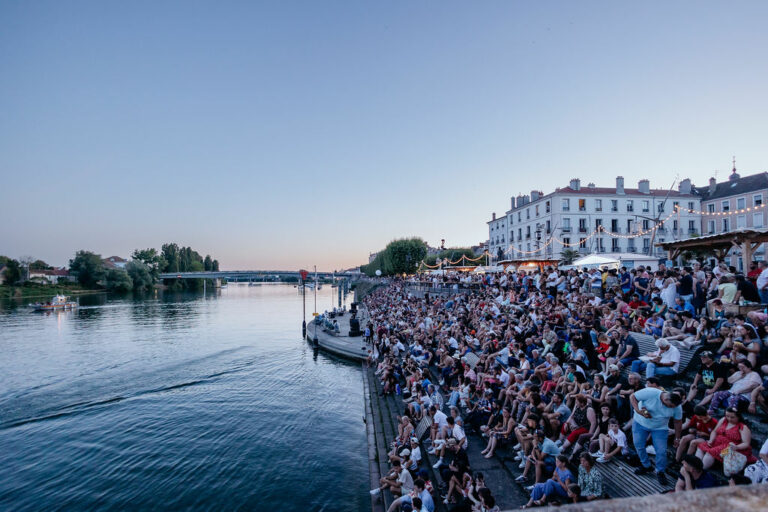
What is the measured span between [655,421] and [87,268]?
12280cm

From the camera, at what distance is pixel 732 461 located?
5820 mm

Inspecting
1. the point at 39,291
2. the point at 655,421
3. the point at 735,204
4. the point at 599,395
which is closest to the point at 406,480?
the point at 599,395

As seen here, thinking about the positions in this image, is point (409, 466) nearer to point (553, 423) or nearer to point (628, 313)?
point (553, 423)

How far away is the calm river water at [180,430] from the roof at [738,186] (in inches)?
1995

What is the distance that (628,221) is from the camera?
51.8 metres

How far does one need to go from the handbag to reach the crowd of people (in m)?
0.01

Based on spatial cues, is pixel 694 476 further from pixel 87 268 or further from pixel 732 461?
pixel 87 268

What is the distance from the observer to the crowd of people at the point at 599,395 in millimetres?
6715

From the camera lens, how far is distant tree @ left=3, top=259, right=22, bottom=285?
9188 cm

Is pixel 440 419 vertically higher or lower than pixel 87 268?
lower

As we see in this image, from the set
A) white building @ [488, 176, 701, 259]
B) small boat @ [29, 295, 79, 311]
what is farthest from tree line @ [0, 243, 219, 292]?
white building @ [488, 176, 701, 259]

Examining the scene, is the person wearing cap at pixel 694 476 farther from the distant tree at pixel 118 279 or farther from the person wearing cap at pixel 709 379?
the distant tree at pixel 118 279

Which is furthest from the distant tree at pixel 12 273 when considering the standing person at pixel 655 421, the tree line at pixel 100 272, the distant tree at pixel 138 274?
the standing person at pixel 655 421

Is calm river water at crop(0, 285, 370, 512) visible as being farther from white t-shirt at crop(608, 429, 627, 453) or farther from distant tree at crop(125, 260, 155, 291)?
distant tree at crop(125, 260, 155, 291)
